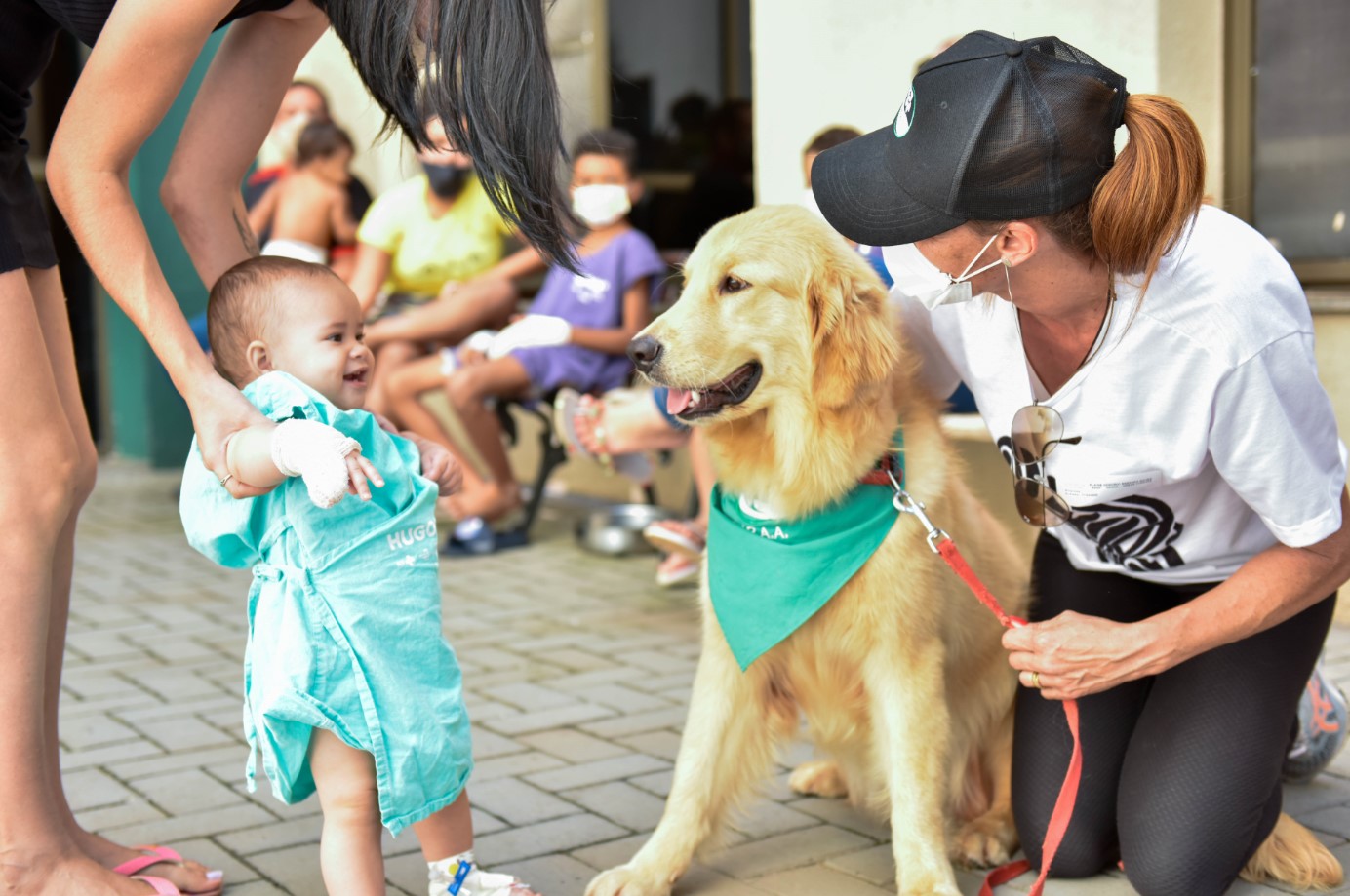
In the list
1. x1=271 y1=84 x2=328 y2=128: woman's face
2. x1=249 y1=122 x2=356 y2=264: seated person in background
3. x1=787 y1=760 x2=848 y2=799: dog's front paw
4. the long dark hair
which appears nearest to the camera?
the long dark hair

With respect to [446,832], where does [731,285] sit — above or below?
above

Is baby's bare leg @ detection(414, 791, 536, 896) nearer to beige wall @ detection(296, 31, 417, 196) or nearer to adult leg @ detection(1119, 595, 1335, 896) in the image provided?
adult leg @ detection(1119, 595, 1335, 896)

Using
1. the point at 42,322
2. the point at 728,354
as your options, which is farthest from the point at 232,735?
the point at 728,354

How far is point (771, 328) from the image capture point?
2812 millimetres

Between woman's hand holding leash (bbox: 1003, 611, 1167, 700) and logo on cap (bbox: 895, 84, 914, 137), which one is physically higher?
logo on cap (bbox: 895, 84, 914, 137)

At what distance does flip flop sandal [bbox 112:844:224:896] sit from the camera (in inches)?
105

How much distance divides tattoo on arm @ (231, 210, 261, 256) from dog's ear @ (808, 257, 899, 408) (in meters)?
1.06

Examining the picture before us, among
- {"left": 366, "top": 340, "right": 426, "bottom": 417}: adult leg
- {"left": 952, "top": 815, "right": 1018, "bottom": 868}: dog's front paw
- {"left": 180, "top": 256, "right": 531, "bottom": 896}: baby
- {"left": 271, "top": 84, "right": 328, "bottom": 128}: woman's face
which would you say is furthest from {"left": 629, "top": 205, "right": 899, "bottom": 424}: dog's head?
{"left": 271, "top": 84, "right": 328, "bottom": 128}: woman's face

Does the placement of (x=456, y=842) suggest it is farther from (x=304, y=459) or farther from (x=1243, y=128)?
(x=1243, y=128)

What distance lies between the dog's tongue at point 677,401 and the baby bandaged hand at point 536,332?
321cm

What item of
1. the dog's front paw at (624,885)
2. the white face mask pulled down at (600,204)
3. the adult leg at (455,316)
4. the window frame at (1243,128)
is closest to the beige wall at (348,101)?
the adult leg at (455,316)

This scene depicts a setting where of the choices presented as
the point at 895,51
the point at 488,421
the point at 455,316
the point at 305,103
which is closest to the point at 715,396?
the point at 895,51

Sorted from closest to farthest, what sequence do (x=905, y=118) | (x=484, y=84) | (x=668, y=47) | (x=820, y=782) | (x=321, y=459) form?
(x=321, y=459), (x=484, y=84), (x=905, y=118), (x=820, y=782), (x=668, y=47)

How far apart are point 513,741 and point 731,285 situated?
1.54 metres
